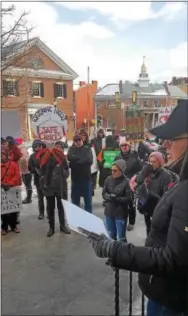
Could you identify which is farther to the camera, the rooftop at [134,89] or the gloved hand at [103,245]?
the rooftop at [134,89]

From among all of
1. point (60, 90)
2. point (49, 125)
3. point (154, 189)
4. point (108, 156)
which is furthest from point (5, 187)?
point (60, 90)

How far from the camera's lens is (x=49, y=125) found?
19.4 ft

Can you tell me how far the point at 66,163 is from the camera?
231 inches

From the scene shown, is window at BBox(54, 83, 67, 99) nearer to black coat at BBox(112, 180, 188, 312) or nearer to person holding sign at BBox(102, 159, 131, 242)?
person holding sign at BBox(102, 159, 131, 242)

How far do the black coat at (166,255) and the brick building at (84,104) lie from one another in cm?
3315

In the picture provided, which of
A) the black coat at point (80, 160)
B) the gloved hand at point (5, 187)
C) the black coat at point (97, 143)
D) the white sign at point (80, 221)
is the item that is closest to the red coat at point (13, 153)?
the gloved hand at point (5, 187)

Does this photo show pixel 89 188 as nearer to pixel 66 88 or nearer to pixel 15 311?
pixel 15 311

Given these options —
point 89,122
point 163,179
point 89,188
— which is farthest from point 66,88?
point 163,179

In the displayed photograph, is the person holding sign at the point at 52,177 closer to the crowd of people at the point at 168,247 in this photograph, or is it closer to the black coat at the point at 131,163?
the black coat at the point at 131,163

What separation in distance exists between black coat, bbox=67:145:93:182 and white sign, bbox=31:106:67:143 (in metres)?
0.50

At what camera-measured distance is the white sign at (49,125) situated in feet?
19.2

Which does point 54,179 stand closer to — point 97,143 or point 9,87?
point 97,143

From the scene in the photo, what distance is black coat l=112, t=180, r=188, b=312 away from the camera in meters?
1.40

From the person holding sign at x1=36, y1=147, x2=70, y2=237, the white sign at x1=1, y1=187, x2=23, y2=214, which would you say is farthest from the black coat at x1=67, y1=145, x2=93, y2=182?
the white sign at x1=1, y1=187, x2=23, y2=214
